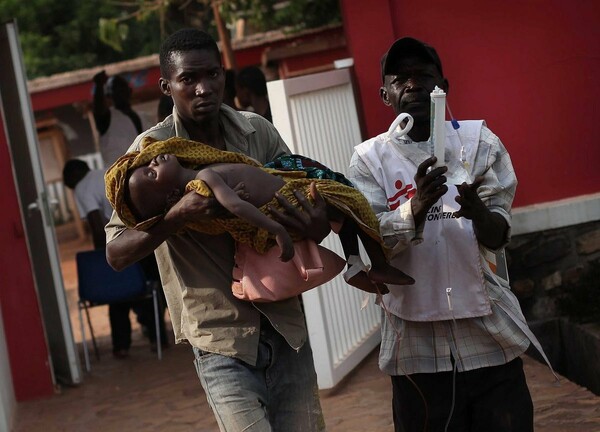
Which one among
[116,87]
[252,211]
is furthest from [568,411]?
[116,87]

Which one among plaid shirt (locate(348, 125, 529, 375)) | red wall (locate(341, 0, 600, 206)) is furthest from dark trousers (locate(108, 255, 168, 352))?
plaid shirt (locate(348, 125, 529, 375))

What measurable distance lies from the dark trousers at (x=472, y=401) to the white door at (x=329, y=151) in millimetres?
2228

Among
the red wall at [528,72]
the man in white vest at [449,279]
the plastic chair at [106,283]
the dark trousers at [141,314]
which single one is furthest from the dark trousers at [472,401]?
the dark trousers at [141,314]

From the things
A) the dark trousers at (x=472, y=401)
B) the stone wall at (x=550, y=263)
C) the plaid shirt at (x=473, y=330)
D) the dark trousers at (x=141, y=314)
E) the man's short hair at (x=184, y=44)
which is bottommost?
the dark trousers at (x=141, y=314)

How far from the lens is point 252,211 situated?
3186 mm

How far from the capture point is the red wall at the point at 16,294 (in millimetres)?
8414

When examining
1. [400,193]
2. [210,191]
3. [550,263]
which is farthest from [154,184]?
[550,263]

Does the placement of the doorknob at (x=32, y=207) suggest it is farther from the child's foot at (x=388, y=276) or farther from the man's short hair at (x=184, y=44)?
the child's foot at (x=388, y=276)

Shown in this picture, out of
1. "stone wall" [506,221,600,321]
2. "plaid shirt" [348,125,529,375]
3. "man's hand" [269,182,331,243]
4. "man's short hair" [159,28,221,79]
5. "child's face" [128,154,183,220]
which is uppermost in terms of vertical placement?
"man's short hair" [159,28,221,79]

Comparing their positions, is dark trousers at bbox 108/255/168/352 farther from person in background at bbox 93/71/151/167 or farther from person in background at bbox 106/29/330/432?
person in background at bbox 106/29/330/432

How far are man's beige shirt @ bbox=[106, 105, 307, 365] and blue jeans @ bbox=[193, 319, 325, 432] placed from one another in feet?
0.16

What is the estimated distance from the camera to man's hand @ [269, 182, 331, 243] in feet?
11.0

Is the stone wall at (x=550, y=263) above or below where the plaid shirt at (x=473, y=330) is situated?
below

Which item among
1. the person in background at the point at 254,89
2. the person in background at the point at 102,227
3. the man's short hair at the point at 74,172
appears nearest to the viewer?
the person in background at the point at 254,89
